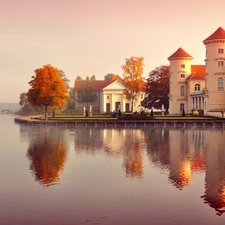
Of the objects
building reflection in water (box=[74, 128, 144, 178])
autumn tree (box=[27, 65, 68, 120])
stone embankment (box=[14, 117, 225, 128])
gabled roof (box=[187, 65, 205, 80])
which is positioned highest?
gabled roof (box=[187, 65, 205, 80])

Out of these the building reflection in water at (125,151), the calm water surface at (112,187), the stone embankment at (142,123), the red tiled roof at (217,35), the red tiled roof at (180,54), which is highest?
the red tiled roof at (217,35)

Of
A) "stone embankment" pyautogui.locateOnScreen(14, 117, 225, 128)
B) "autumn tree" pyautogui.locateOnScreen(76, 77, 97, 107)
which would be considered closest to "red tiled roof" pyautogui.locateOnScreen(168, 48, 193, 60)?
"stone embankment" pyautogui.locateOnScreen(14, 117, 225, 128)

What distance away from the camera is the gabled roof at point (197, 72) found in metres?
84.1

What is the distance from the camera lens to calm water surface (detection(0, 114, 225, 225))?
459 inches

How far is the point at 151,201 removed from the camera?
13.2m

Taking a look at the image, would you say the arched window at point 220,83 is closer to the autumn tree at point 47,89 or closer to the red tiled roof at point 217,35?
the red tiled roof at point 217,35

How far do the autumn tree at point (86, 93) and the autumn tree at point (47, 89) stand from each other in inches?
2007

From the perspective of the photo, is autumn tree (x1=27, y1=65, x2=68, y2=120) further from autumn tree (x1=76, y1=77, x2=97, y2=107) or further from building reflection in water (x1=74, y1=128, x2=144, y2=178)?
autumn tree (x1=76, y1=77, x2=97, y2=107)

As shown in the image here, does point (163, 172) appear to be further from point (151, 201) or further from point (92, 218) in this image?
point (92, 218)

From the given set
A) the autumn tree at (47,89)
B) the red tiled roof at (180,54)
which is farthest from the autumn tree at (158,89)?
the autumn tree at (47,89)

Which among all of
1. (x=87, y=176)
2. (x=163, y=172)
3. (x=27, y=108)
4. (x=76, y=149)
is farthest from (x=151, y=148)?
(x=27, y=108)

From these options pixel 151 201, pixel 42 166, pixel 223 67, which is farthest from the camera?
pixel 223 67

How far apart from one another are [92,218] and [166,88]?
82133 millimetres

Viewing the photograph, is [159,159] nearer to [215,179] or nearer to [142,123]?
[215,179]
